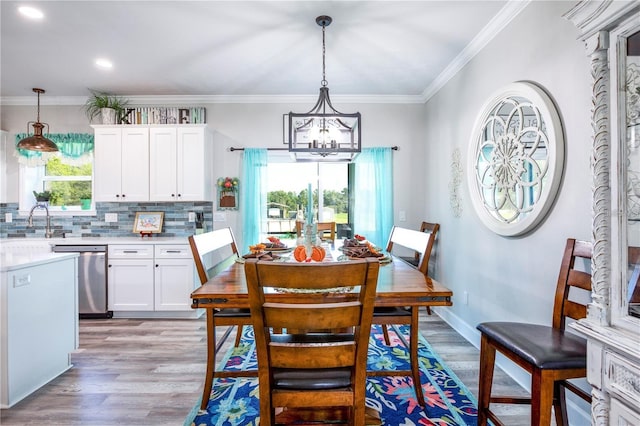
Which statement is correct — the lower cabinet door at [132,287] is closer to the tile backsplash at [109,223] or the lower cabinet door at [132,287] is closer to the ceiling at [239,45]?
the tile backsplash at [109,223]

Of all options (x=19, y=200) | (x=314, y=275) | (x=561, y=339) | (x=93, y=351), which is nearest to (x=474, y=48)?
(x=561, y=339)

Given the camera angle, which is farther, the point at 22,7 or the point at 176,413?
the point at 22,7

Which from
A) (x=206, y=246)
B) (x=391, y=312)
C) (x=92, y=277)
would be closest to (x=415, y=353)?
(x=391, y=312)

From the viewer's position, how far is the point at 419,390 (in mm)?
1976

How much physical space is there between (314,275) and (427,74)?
3128 mm

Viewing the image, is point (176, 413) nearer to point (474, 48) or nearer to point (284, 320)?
point (284, 320)

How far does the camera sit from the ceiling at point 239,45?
2291mm

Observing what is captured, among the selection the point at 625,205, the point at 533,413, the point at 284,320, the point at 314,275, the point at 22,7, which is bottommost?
the point at 533,413

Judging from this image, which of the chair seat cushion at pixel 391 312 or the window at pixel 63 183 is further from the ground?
the window at pixel 63 183

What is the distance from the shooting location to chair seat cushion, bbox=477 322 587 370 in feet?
4.26

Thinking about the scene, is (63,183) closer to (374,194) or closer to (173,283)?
(173,283)

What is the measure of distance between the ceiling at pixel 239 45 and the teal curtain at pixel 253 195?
2.67 ft

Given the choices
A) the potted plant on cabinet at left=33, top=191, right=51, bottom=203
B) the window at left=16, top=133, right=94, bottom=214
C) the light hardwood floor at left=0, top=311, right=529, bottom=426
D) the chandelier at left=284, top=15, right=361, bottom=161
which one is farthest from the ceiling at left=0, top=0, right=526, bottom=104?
the light hardwood floor at left=0, top=311, right=529, bottom=426

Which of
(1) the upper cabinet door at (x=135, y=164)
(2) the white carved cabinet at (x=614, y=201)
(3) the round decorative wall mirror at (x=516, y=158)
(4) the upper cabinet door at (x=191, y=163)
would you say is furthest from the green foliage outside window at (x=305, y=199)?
(2) the white carved cabinet at (x=614, y=201)
